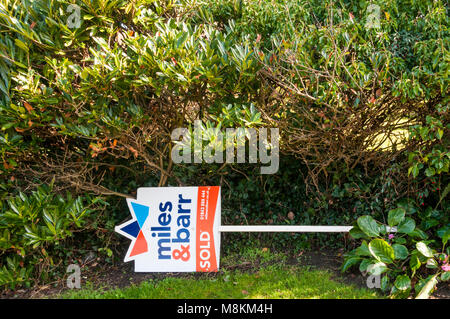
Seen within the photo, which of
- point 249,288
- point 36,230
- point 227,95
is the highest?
point 227,95

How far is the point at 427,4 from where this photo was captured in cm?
348

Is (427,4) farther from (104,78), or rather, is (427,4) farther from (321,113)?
(104,78)

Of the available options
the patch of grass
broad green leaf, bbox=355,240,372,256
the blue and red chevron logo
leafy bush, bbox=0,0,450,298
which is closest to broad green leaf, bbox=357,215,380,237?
broad green leaf, bbox=355,240,372,256

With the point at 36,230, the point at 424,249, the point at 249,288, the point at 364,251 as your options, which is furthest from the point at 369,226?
the point at 36,230

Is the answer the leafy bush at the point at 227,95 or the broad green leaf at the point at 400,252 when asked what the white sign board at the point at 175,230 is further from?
the broad green leaf at the point at 400,252

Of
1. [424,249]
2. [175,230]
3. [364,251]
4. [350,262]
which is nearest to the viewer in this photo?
[424,249]

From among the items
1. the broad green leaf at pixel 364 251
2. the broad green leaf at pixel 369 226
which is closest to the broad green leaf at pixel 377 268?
the broad green leaf at pixel 364 251

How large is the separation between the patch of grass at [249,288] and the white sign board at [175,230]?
0.21 m

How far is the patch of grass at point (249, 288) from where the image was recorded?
3613mm

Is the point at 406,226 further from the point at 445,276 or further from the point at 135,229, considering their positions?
the point at 135,229

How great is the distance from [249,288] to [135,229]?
1444 mm

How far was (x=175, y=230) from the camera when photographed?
410cm

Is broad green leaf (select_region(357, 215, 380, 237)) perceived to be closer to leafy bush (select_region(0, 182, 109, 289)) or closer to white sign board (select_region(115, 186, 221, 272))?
white sign board (select_region(115, 186, 221, 272))

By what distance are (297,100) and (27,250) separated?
3.38 m
